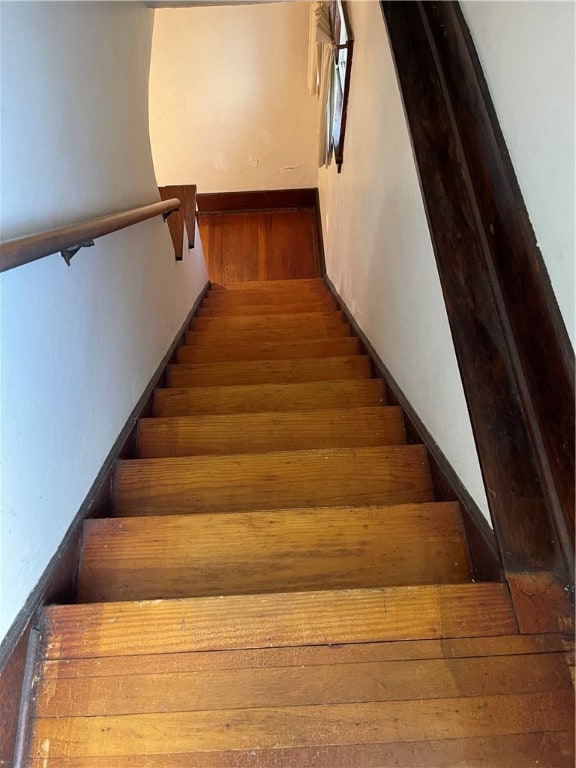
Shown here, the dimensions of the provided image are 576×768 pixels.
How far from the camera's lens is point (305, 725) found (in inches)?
33.8

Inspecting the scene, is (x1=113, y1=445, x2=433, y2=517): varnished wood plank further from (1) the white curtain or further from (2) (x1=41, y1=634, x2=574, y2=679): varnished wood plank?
(1) the white curtain

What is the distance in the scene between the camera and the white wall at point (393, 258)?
1.29 metres

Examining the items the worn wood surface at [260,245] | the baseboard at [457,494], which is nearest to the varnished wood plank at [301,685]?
the baseboard at [457,494]

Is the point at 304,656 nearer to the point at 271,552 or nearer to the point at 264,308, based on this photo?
the point at 271,552

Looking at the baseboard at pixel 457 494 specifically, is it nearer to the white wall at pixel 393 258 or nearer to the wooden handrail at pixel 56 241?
the white wall at pixel 393 258

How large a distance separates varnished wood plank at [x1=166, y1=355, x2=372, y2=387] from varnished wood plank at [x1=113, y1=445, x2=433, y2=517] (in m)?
0.77

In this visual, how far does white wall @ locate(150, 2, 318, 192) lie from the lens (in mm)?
4035

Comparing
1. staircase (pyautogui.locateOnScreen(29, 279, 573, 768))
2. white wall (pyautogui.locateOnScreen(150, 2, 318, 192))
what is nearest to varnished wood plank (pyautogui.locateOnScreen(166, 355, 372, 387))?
staircase (pyautogui.locateOnScreen(29, 279, 573, 768))

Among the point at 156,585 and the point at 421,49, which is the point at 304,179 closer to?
the point at 421,49

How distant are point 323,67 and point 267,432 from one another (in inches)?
132

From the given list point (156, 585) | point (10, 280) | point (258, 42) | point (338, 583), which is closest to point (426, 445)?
point (338, 583)

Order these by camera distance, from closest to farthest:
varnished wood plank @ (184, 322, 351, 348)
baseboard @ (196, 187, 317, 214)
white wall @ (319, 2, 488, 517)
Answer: white wall @ (319, 2, 488, 517) → varnished wood plank @ (184, 322, 351, 348) → baseboard @ (196, 187, 317, 214)

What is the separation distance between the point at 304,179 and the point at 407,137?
3.89 metres

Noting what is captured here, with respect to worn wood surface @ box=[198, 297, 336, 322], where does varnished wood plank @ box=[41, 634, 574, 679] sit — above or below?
below
